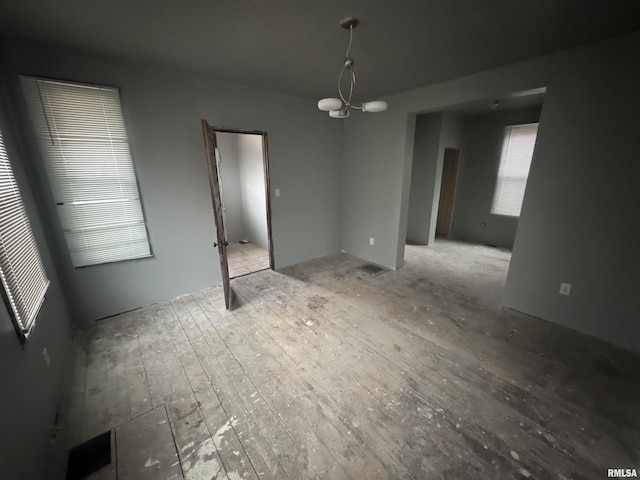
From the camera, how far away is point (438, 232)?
6117 millimetres

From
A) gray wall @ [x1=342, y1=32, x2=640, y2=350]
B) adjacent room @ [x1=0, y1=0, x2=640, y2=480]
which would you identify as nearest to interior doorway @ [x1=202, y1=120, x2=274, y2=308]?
adjacent room @ [x1=0, y1=0, x2=640, y2=480]

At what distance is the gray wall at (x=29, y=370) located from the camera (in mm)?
1145

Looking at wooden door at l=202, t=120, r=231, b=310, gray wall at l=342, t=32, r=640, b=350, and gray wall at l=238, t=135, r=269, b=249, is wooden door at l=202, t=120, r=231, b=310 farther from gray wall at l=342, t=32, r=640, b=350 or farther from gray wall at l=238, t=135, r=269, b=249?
gray wall at l=342, t=32, r=640, b=350

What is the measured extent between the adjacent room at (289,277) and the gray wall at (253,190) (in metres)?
0.98

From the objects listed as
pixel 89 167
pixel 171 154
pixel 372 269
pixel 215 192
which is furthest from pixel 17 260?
pixel 372 269

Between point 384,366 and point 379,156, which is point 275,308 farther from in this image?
point 379,156

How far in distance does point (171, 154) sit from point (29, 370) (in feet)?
7.09

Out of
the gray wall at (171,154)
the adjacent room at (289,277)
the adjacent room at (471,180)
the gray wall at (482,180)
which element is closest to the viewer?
the adjacent room at (289,277)

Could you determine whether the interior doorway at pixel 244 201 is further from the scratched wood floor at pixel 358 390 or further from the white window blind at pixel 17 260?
the white window blind at pixel 17 260

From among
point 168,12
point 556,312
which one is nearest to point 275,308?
A: point 168,12

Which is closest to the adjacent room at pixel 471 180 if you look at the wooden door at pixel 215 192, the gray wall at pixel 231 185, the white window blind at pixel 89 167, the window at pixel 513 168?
the window at pixel 513 168

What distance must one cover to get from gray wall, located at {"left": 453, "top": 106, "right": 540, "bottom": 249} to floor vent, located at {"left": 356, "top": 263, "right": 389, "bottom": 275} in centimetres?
295

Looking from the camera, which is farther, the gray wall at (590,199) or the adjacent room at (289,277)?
the gray wall at (590,199)

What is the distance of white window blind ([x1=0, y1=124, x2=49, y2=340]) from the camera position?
55.7 inches
